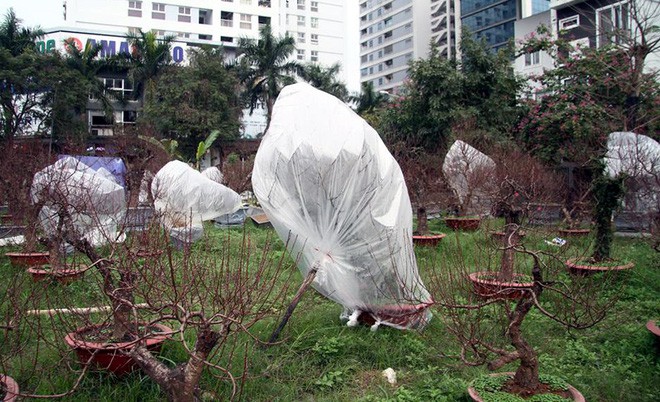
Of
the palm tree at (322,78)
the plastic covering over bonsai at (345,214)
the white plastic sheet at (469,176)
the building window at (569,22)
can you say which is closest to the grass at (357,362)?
the plastic covering over bonsai at (345,214)

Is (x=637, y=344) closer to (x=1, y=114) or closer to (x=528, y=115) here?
(x=528, y=115)

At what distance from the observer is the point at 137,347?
2811mm

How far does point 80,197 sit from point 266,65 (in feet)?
79.4

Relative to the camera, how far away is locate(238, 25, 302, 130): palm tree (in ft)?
97.9

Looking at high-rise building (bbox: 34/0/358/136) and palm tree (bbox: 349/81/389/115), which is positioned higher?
high-rise building (bbox: 34/0/358/136)

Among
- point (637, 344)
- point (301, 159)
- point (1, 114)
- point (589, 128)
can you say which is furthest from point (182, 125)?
point (637, 344)

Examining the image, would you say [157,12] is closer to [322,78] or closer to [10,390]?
[322,78]

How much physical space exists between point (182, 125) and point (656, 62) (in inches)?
803

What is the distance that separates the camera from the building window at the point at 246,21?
41.1m

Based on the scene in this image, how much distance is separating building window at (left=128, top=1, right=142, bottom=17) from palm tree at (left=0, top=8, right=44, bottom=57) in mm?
11493

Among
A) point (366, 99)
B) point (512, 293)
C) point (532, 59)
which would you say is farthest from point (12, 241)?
point (532, 59)

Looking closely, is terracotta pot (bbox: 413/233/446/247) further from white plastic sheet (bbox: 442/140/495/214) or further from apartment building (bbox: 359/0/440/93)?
apartment building (bbox: 359/0/440/93)

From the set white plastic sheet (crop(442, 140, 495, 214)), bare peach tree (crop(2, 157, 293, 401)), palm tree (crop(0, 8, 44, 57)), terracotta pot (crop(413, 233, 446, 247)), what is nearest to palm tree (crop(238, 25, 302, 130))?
palm tree (crop(0, 8, 44, 57))

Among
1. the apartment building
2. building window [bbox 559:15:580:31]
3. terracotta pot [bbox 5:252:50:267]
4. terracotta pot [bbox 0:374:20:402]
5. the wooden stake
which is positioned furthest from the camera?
the apartment building
